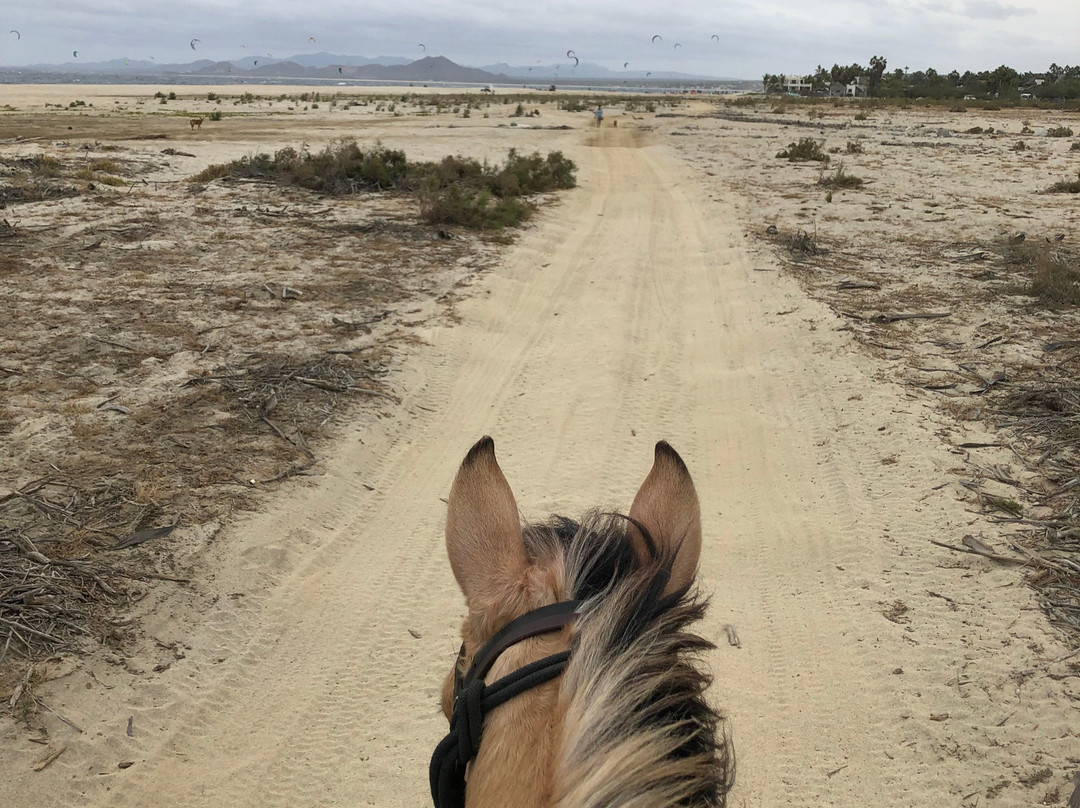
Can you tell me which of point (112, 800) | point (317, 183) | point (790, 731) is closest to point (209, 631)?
point (112, 800)

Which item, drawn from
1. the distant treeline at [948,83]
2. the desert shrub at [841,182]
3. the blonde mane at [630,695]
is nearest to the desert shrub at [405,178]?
the desert shrub at [841,182]

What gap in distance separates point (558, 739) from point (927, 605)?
3.42m

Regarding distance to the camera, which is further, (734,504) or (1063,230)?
(1063,230)

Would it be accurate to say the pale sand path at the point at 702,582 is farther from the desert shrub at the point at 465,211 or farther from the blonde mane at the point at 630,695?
the desert shrub at the point at 465,211

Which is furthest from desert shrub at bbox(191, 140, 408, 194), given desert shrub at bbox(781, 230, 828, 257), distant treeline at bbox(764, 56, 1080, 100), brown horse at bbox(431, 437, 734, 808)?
distant treeline at bbox(764, 56, 1080, 100)

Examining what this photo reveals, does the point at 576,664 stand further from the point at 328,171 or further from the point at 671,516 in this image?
the point at 328,171

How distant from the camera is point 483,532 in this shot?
1516 mm

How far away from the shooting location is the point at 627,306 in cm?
907

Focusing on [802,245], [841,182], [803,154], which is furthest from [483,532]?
[803,154]

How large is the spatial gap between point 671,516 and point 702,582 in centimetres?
288

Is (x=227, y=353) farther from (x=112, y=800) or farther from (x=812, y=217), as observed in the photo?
(x=812, y=217)

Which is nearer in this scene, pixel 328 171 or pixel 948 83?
pixel 328 171

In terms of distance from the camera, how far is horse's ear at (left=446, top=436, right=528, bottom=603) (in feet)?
4.76

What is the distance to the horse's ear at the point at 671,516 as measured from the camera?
149 cm
